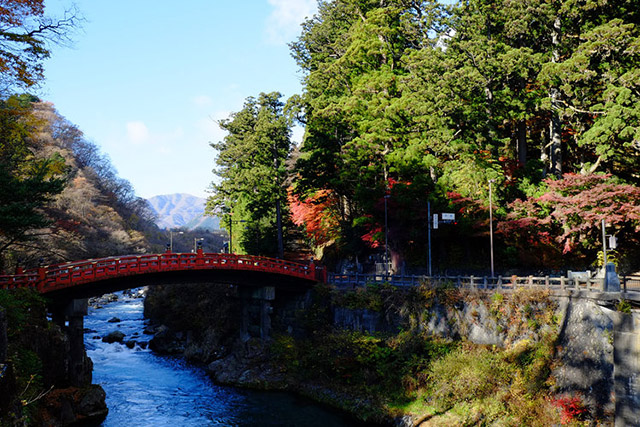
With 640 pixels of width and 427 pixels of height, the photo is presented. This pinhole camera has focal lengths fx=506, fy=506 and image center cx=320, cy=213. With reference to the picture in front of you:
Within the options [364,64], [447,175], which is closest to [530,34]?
[447,175]

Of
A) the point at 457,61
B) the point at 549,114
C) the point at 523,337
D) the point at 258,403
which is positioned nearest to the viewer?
the point at 523,337

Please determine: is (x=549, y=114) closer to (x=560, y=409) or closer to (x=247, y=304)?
(x=560, y=409)

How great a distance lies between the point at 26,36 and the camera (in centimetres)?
2314

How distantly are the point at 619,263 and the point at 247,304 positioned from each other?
25.2m

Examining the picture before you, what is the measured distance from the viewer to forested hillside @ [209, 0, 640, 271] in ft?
97.7

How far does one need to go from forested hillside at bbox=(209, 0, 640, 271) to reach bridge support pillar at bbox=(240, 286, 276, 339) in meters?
9.33

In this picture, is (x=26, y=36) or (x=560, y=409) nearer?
(x=560, y=409)

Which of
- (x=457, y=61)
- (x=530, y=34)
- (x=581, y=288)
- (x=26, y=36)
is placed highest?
→ (x=530, y=34)

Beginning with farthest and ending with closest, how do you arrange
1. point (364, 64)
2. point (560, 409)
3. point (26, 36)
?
point (364, 64) → point (26, 36) → point (560, 409)

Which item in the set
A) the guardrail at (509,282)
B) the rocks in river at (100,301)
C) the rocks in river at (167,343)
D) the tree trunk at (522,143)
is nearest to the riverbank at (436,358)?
the guardrail at (509,282)

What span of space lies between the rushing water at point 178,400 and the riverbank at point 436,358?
53.5 inches

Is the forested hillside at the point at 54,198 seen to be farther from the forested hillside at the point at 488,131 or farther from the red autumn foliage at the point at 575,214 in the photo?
the red autumn foliage at the point at 575,214

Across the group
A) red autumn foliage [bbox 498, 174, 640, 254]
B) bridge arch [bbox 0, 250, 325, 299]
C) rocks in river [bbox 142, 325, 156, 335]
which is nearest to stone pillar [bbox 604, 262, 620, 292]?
red autumn foliage [bbox 498, 174, 640, 254]

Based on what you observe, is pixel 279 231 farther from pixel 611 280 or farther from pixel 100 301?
pixel 100 301
